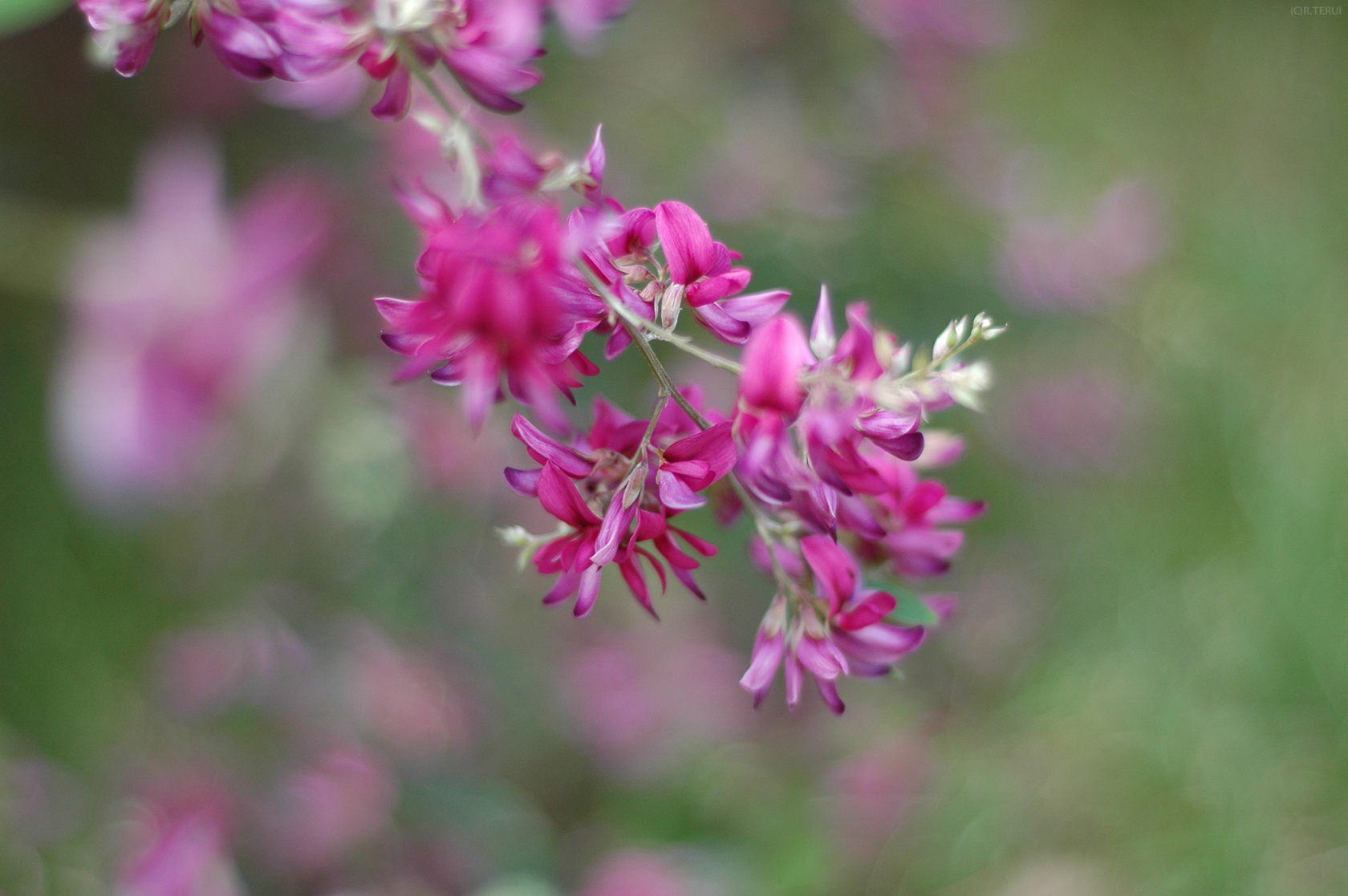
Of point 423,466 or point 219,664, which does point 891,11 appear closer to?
point 423,466

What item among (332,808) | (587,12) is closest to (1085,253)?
(587,12)

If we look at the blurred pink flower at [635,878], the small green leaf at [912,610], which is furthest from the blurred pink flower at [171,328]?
the blurred pink flower at [635,878]

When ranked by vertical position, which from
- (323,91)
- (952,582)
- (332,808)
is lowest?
(332,808)

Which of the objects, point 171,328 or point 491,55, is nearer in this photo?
point 491,55

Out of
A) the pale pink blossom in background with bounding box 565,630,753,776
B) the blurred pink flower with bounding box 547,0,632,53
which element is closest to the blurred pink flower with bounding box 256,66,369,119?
the blurred pink flower with bounding box 547,0,632,53

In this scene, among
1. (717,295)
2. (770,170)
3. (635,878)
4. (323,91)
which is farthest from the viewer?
(770,170)

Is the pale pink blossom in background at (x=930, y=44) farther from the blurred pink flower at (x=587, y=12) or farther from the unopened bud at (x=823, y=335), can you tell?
the unopened bud at (x=823, y=335)

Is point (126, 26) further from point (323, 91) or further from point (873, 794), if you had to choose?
point (873, 794)

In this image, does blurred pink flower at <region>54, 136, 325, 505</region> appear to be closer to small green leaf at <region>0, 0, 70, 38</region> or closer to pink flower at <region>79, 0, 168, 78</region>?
small green leaf at <region>0, 0, 70, 38</region>
